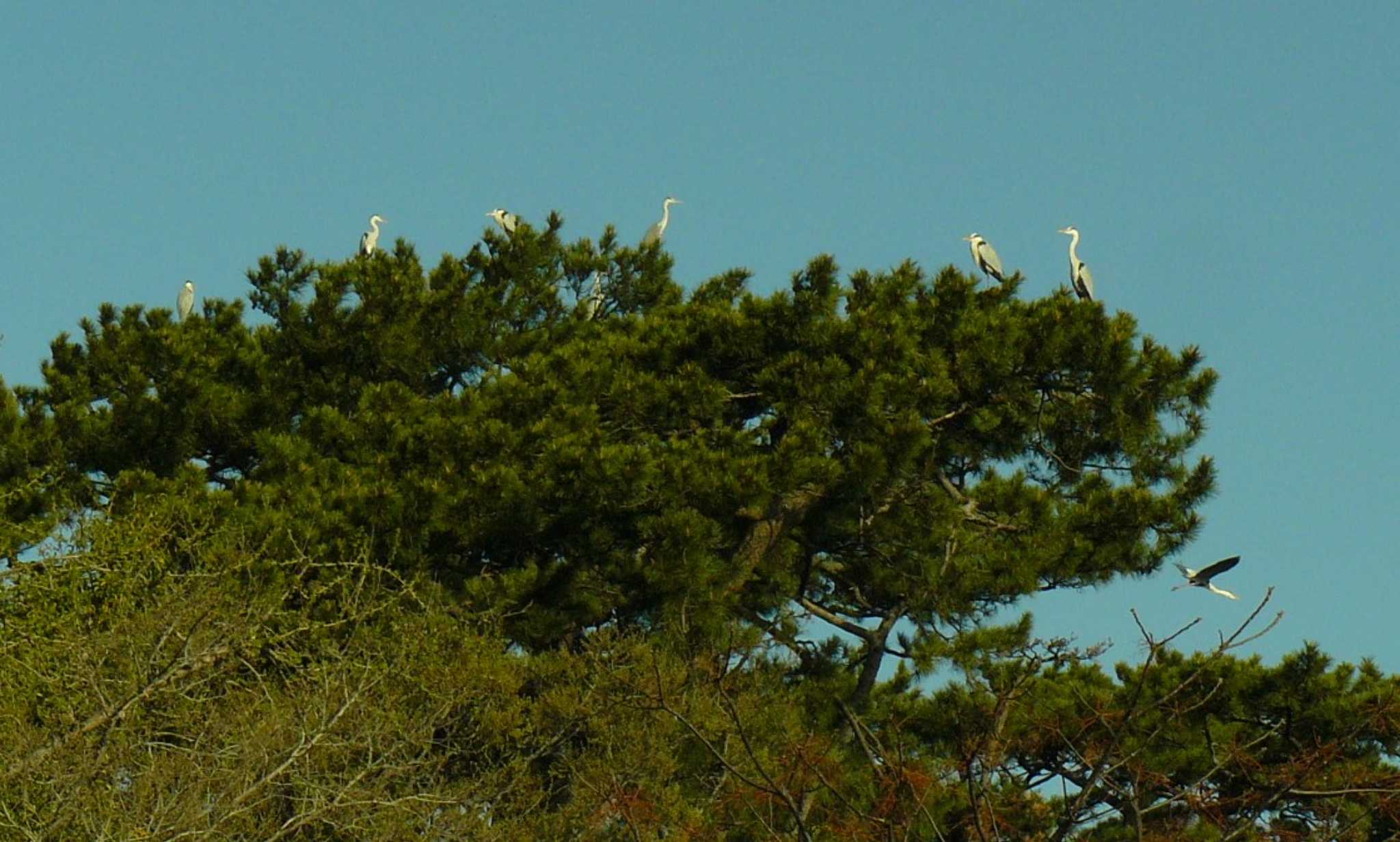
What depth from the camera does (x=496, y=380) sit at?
1329cm

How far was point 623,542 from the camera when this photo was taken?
481 inches

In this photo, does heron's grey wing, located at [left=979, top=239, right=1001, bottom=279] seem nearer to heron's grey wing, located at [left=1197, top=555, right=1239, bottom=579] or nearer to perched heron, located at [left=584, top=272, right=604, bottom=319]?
perched heron, located at [left=584, top=272, right=604, bottom=319]

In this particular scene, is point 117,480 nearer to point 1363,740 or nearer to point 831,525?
point 831,525

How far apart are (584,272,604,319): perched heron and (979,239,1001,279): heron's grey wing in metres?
3.11

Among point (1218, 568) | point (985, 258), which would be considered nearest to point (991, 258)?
point (985, 258)

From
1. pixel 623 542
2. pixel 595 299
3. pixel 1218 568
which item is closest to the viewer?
pixel 1218 568

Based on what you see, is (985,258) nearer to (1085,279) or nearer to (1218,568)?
(1085,279)

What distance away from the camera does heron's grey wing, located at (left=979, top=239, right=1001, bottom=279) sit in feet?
53.1

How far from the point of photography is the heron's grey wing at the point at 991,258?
53.1 ft

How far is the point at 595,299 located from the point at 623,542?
14.9 ft

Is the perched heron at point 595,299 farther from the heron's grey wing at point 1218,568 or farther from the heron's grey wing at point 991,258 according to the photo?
the heron's grey wing at point 1218,568

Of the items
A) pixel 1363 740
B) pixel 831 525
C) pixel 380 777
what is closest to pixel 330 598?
pixel 380 777

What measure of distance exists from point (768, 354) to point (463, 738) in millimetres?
3679

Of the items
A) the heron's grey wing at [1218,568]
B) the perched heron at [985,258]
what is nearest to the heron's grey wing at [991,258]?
the perched heron at [985,258]
